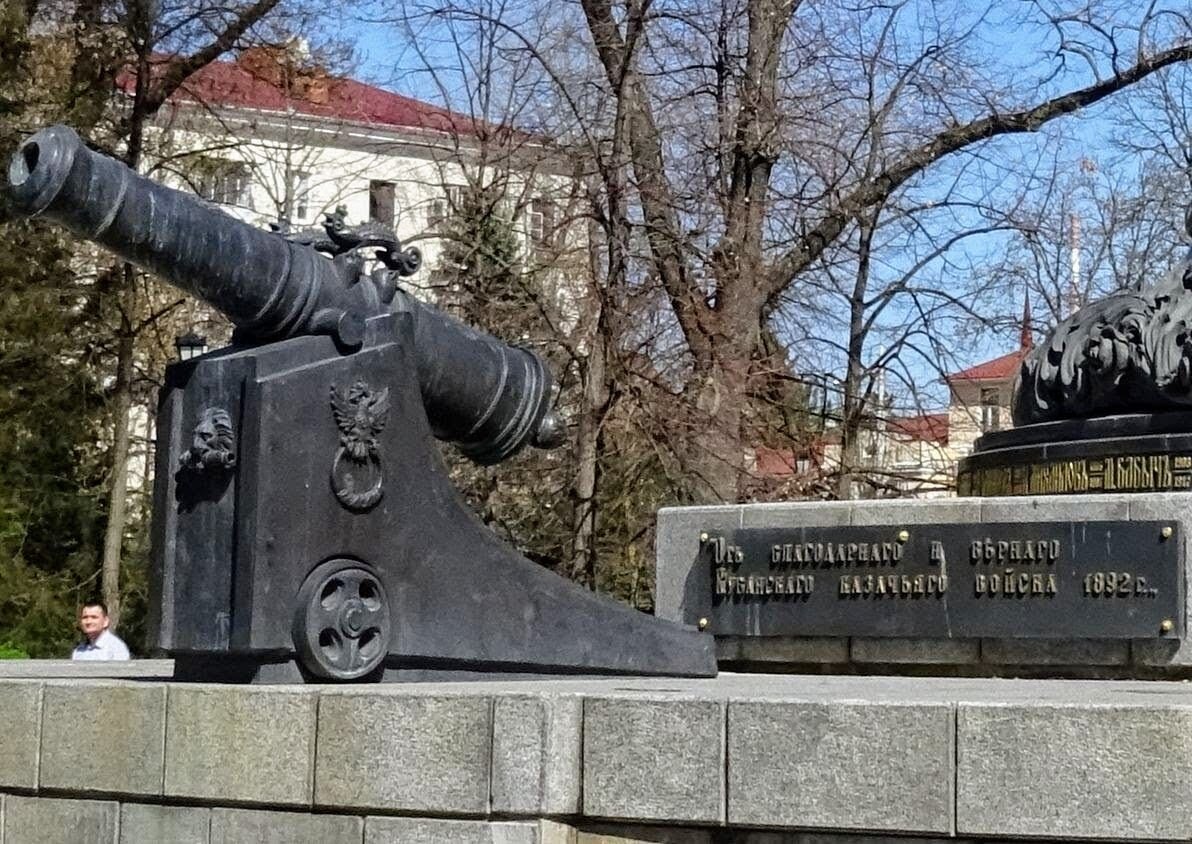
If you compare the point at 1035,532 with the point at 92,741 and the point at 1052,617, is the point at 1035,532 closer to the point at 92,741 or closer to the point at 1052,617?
the point at 1052,617

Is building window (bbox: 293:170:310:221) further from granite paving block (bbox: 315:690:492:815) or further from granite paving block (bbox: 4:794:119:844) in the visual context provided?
granite paving block (bbox: 315:690:492:815)

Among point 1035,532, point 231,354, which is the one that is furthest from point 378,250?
point 1035,532

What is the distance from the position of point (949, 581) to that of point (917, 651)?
349 mm

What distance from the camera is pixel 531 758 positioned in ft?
18.2

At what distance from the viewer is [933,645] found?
9.16 meters

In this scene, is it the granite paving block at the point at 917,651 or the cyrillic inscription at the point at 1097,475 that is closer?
the granite paving block at the point at 917,651

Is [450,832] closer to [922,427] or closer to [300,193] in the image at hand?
[922,427]

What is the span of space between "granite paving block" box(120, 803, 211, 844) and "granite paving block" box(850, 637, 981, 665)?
402cm

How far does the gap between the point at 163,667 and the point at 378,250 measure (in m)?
2.35

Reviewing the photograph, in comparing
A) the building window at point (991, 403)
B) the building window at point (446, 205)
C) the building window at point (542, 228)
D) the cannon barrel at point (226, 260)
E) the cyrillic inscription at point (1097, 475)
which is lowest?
→ the cyrillic inscription at point (1097, 475)

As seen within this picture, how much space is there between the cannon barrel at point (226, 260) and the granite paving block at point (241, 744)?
1.32 meters

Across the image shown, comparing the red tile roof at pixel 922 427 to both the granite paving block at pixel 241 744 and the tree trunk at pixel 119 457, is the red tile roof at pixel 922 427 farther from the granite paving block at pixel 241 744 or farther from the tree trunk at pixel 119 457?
the granite paving block at pixel 241 744

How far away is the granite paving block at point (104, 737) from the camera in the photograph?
614 cm

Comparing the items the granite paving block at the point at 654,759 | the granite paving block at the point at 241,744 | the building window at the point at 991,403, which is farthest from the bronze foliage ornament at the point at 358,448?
the building window at the point at 991,403
